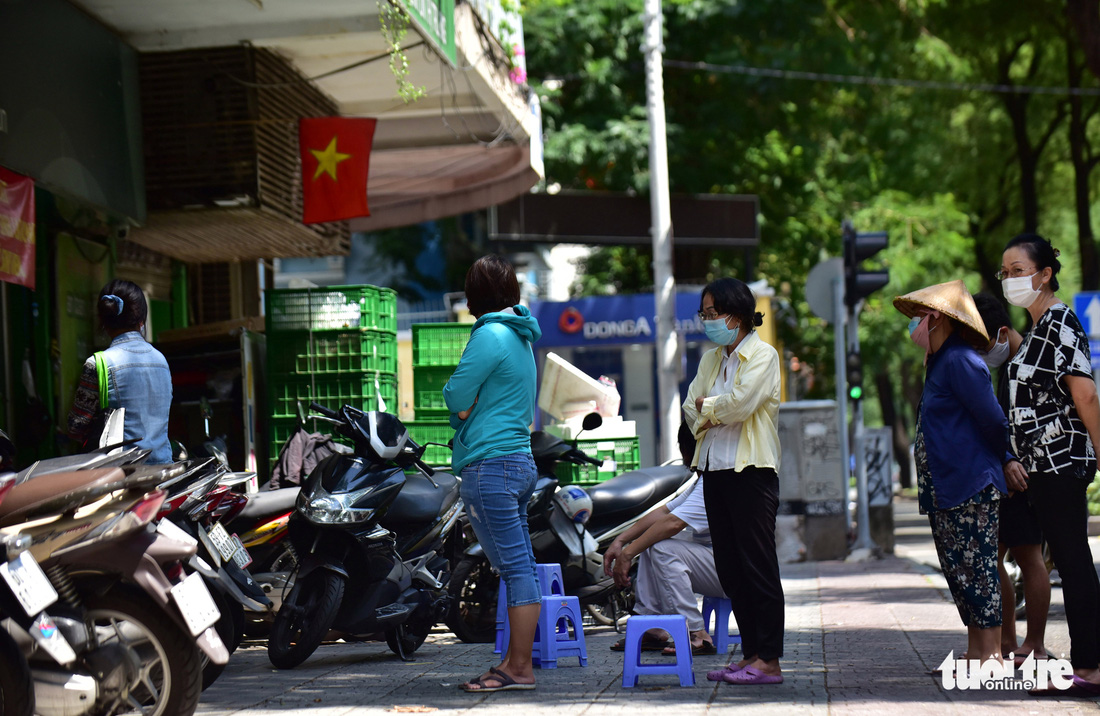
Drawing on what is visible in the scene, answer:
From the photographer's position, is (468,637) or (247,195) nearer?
(468,637)

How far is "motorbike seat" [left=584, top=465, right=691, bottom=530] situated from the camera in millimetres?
8086

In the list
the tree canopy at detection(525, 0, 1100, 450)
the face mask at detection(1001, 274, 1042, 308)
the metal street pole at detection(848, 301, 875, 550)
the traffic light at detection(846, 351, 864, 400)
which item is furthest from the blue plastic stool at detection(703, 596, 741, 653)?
the tree canopy at detection(525, 0, 1100, 450)

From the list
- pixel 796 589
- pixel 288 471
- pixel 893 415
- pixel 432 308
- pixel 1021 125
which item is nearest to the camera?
pixel 288 471

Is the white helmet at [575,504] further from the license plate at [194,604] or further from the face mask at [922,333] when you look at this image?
the license plate at [194,604]

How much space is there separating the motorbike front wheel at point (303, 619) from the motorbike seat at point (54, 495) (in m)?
2.10

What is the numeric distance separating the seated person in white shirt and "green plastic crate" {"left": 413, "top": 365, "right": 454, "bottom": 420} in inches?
137

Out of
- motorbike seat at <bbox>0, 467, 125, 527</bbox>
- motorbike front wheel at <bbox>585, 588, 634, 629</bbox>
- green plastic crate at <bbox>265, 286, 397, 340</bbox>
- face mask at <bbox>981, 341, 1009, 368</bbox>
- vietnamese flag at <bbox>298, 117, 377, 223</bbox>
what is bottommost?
motorbike front wheel at <bbox>585, 588, 634, 629</bbox>

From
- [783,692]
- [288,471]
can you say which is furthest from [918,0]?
[783,692]

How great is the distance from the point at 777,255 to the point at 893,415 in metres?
12.8

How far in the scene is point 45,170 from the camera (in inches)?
316

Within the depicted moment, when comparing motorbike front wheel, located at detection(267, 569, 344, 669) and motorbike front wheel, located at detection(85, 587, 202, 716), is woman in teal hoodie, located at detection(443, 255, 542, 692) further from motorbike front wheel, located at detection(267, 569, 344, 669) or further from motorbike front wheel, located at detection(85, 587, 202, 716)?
motorbike front wheel, located at detection(85, 587, 202, 716)

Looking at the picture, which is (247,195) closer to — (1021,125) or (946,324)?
(946,324)

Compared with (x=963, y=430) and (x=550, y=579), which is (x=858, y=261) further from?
(x=963, y=430)

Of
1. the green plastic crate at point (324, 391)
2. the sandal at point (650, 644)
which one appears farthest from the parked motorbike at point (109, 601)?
the green plastic crate at point (324, 391)
